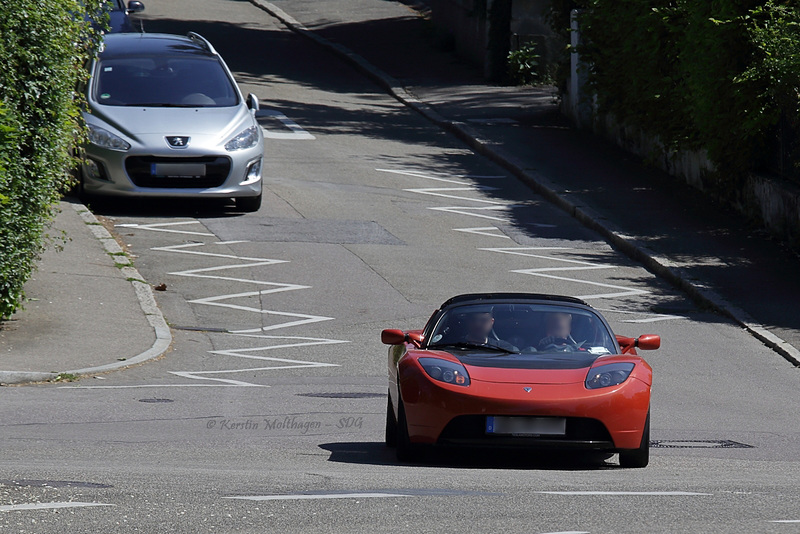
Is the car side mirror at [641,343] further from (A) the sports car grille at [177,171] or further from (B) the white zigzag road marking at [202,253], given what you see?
(A) the sports car grille at [177,171]

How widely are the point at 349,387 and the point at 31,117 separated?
12.7ft

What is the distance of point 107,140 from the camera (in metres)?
17.7

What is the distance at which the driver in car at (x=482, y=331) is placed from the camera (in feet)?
28.3

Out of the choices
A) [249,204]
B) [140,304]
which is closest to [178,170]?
[249,204]

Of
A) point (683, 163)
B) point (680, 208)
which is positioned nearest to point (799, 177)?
point (680, 208)

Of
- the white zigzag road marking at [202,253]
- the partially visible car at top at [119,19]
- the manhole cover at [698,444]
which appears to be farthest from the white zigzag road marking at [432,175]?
the manhole cover at [698,444]

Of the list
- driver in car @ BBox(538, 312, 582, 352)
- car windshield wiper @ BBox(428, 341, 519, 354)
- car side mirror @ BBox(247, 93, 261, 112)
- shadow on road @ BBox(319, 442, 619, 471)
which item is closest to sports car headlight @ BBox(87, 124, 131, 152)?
car side mirror @ BBox(247, 93, 261, 112)

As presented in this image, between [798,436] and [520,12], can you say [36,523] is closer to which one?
[798,436]

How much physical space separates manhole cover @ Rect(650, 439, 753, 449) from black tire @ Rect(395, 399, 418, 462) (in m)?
2.07

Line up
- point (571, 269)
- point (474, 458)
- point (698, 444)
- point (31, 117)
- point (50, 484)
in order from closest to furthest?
point (50, 484), point (474, 458), point (698, 444), point (31, 117), point (571, 269)

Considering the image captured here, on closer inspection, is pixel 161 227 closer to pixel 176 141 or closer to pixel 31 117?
pixel 176 141

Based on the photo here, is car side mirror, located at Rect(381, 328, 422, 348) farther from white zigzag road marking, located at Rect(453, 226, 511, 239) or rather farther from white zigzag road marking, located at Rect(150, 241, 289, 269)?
white zigzag road marking, located at Rect(453, 226, 511, 239)

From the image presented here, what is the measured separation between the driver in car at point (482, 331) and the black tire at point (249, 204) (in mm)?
10554

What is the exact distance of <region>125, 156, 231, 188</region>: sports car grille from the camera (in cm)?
1783
